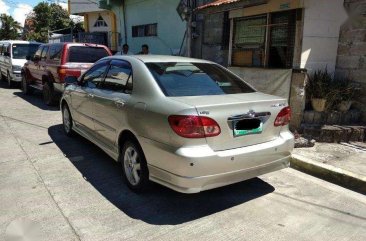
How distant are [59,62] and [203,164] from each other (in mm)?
6787

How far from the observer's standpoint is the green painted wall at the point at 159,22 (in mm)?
13648

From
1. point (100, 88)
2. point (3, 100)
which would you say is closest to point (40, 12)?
point (3, 100)

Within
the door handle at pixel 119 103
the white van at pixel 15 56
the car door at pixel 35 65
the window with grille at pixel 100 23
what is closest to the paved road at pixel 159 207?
the door handle at pixel 119 103

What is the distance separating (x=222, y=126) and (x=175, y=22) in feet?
35.7

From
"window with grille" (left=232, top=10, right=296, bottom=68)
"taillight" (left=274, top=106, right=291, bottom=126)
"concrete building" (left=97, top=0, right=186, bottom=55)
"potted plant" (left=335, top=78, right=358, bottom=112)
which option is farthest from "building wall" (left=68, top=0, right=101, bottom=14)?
"taillight" (left=274, top=106, right=291, bottom=126)

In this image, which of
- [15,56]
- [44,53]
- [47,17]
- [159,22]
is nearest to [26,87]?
[44,53]

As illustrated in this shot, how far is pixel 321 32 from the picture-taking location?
23.4ft

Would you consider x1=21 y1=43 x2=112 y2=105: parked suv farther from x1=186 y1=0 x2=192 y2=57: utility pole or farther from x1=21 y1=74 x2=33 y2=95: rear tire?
x1=186 y1=0 x2=192 y2=57: utility pole

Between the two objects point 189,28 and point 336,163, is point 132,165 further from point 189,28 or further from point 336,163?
point 189,28

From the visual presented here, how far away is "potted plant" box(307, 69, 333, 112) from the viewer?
6805 mm

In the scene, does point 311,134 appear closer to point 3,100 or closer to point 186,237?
point 186,237

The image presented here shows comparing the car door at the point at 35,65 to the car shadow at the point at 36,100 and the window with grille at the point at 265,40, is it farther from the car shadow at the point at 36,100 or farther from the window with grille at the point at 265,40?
the window with grille at the point at 265,40

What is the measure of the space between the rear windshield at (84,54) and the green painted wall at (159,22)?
14.5 feet

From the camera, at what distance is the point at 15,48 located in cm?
1352
